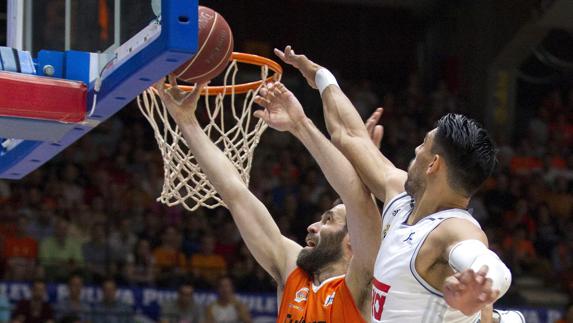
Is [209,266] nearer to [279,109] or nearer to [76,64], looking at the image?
[279,109]

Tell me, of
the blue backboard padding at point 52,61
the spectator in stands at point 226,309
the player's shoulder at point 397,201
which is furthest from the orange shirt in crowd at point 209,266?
the player's shoulder at point 397,201

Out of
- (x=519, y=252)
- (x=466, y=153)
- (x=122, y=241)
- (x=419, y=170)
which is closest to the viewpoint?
(x=466, y=153)

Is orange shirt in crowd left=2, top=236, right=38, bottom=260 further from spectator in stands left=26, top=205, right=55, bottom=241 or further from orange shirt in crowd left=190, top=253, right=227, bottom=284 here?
orange shirt in crowd left=190, top=253, right=227, bottom=284

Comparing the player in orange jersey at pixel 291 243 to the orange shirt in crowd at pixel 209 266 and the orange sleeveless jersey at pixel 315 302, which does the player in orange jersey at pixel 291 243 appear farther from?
the orange shirt in crowd at pixel 209 266

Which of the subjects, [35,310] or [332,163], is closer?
[332,163]

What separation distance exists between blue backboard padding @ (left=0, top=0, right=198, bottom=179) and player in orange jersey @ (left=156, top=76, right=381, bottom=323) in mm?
605

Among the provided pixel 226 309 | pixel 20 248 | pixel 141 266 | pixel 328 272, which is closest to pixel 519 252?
pixel 226 309

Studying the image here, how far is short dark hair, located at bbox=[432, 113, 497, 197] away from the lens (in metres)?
2.98

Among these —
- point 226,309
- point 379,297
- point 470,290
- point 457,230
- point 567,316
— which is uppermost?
point 457,230

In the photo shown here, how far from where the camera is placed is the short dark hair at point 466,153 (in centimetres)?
298

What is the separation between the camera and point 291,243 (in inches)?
170

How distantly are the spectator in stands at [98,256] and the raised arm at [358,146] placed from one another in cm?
521

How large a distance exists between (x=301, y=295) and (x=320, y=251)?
0.63 feet

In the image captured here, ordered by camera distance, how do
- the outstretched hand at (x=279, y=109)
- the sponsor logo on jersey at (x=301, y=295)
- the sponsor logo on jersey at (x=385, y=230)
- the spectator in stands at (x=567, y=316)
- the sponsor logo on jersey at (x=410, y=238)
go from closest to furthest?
the sponsor logo on jersey at (x=410, y=238) → the sponsor logo on jersey at (x=385, y=230) → the outstretched hand at (x=279, y=109) → the sponsor logo on jersey at (x=301, y=295) → the spectator in stands at (x=567, y=316)
